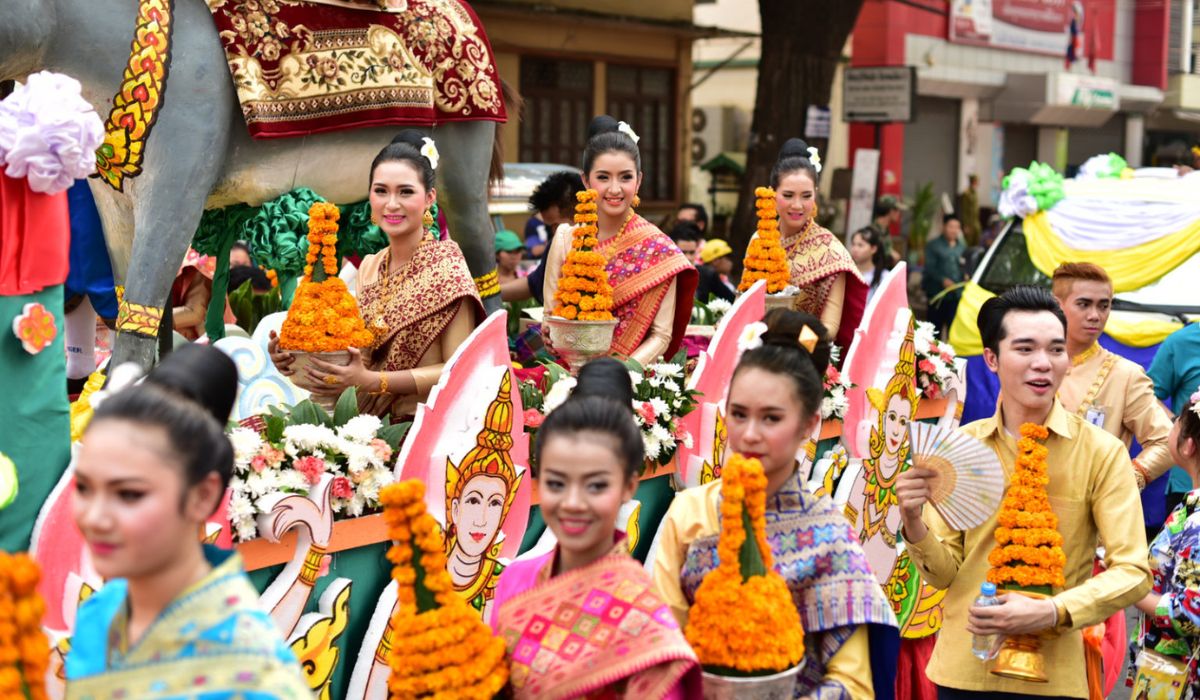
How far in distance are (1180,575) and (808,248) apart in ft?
8.29

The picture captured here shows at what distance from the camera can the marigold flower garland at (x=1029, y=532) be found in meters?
3.38

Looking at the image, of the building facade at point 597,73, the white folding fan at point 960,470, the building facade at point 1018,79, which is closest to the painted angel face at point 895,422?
the white folding fan at point 960,470

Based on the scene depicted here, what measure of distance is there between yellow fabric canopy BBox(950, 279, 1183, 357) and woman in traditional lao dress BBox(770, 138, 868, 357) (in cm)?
136

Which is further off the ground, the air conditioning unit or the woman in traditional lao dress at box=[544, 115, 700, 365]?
the air conditioning unit

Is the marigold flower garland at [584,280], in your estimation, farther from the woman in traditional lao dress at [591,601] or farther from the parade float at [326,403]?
the woman in traditional lao dress at [591,601]

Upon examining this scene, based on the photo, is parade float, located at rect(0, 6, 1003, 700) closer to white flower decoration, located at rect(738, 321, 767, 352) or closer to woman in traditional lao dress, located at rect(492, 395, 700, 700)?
white flower decoration, located at rect(738, 321, 767, 352)

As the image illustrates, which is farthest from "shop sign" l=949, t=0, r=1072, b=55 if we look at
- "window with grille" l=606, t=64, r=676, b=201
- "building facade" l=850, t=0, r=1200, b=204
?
"window with grille" l=606, t=64, r=676, b=201

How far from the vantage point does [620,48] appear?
686 inches

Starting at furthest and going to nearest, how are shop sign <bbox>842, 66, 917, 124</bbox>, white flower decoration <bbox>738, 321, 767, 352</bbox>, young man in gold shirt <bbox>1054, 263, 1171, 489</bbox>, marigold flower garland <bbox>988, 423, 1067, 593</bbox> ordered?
shop sign <bbox>842, 66, 917, 124</bbox> → young man in gold shirt <bbox>1054, 263, 1171, 489</bbox> → marigold flower garland <bbox>988, 423, 1067, 593</bbox> → white flower decoration <bbox>738, 321, 767, 352</bbox>

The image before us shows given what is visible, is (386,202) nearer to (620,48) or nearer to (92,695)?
(92,695)

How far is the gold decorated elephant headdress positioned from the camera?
158 inches

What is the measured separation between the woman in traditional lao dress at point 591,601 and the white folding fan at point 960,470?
965mm

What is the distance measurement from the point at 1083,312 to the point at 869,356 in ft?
2.83

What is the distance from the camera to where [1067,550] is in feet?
11.6
